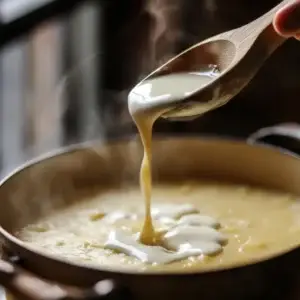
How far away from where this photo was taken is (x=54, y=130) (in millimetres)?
2236

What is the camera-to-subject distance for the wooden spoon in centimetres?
103

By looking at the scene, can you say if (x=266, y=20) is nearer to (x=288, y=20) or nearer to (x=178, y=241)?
(x=288, y=20)

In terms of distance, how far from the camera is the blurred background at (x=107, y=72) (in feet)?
6.03

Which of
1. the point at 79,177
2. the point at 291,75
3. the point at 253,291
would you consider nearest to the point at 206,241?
the point at 253,291

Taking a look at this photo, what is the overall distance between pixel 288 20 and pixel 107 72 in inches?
49.1

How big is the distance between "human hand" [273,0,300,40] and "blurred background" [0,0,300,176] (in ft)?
2.32

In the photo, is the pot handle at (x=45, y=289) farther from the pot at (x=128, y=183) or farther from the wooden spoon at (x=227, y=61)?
the wooden spoon at (x=227, y=61)

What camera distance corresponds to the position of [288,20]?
3.43 ft

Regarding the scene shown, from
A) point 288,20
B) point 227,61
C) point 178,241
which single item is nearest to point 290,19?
point 288,20

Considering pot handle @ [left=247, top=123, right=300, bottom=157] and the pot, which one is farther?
pot handle @ [left=247, top=123, right=300, bottom=157]

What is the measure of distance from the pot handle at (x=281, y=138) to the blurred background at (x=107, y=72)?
0.41 meters

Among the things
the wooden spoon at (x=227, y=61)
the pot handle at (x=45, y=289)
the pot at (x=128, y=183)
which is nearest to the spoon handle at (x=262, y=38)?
the wooden spoon at (x=227, y=61)

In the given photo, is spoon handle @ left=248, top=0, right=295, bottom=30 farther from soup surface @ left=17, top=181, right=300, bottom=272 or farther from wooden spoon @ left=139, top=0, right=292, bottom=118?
soup surface @ left=17, top=181, right=300, bottom=272

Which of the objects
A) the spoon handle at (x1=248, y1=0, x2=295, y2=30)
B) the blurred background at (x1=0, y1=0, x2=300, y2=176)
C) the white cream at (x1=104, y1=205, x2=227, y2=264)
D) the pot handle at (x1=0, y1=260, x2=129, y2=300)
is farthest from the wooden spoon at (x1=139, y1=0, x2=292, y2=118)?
the blurred background at (x1=0, y1=0, x2=300, y2=176)
